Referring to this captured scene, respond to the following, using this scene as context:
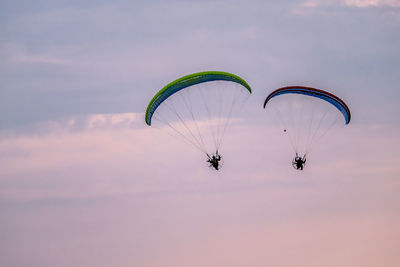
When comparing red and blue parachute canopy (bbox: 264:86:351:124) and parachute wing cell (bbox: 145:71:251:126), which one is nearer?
parachute wing cell (bbox: 145:71:251:126)

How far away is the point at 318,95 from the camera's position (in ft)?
282

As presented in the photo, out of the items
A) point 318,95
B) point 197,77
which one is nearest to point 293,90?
point 318,95

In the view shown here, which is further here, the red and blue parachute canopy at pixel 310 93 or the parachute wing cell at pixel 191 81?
the red and blue parachute canopy at pixel 310 93

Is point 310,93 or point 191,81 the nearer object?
point 191,81

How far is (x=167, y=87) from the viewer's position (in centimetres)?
8162

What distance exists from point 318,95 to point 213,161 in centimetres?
1176

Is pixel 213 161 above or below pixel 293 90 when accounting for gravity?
below

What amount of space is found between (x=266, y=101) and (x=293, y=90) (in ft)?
9.19

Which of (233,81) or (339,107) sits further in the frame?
(339,107)

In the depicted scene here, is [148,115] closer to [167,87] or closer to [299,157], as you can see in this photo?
[167,87]

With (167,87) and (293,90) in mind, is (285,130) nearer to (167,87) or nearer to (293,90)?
(293,90)

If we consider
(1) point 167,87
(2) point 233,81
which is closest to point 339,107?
(2) point 233,81

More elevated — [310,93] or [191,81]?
[310,93]

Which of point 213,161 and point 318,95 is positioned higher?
point 318,95
